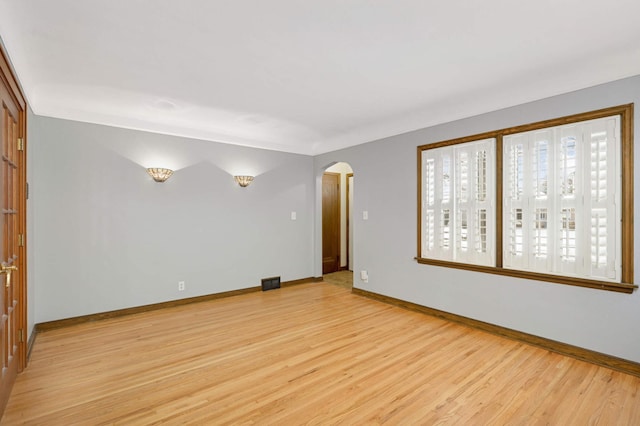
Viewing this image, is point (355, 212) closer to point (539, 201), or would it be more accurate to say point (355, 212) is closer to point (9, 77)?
point (539, 201)

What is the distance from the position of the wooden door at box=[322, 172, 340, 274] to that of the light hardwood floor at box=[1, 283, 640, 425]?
114 inches

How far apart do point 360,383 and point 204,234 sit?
3054 mm

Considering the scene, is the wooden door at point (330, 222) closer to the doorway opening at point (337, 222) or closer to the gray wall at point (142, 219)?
the doorway opening at point (337, 222)

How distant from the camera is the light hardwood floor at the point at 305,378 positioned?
1985 mm

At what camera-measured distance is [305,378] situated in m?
2.41

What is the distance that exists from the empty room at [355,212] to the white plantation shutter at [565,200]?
2 centimetres

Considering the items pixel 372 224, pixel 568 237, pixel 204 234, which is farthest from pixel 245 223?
pixel 568 237

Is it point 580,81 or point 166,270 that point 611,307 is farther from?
point 166,270

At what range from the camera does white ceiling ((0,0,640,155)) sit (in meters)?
1.92

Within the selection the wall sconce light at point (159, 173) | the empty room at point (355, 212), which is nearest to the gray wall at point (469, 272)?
the empty room at point (355, 212)

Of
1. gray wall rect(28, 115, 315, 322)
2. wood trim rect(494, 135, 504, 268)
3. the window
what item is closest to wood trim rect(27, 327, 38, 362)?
gray wall rect(28, 115, 315, 322)

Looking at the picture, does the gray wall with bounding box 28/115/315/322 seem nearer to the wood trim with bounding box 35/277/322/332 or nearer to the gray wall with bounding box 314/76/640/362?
the wood trim with bounding box 35/277/322/332

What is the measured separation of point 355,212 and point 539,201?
2.50m

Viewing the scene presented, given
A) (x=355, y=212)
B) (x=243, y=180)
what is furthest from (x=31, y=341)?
(x=355, y=212)
